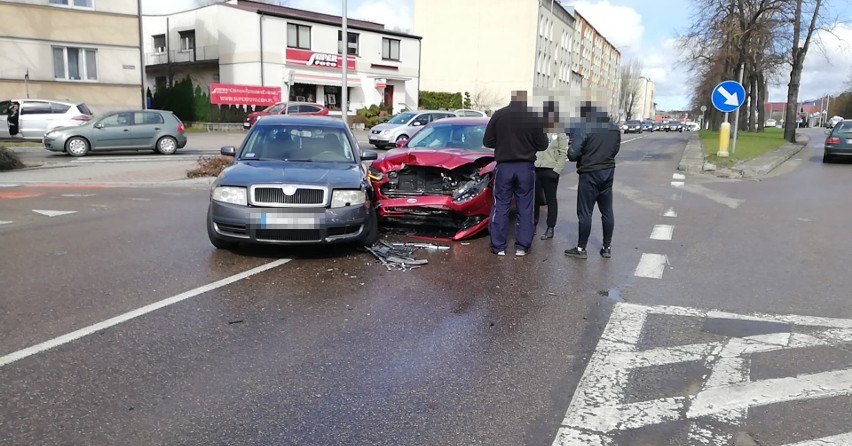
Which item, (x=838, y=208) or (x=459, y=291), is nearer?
(x=459, y=291)

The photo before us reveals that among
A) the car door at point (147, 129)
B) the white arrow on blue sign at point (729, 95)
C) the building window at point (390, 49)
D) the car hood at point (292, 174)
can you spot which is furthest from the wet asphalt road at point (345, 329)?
the building window at point (390, 49)

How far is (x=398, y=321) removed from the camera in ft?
16.4

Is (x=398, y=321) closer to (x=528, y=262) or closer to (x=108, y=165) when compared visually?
(x=528, y=262)

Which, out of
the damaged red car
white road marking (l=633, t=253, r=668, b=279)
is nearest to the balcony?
the damaged red car

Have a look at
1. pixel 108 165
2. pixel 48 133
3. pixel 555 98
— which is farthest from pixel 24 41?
pixel 555 98

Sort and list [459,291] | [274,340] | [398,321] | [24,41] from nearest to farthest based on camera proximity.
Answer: [274,340] < [398,321] < [459,291] < [24,41]

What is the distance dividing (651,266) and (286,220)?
160 inches

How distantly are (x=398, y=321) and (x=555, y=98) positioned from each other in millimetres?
3458

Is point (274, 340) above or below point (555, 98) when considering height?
below

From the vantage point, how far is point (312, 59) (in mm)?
41062

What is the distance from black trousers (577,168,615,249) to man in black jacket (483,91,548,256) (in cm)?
60

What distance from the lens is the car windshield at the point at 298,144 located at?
770 cm

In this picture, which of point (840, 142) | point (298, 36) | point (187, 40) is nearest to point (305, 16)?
point (298, 36)

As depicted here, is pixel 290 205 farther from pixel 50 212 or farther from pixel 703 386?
pixel 50 212
